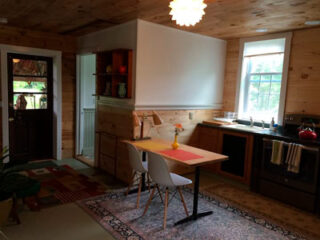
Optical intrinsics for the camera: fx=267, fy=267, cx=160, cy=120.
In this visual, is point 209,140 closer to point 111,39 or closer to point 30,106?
point 111,39

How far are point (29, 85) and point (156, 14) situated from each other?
9.12 ft

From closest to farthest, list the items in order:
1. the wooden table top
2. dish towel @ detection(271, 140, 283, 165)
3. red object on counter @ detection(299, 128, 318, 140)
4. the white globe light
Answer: the white globe light → the wooden table top → red object on counter @ detection(299, 128, 318, 140) → dish towel @ detection(271, 140, 283, 165)

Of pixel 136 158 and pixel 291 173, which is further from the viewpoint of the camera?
pixel 291 173

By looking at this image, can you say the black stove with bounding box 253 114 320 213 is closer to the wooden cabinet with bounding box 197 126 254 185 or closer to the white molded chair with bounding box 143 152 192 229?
the wooden cabinet with bounding box 197 126 254 185

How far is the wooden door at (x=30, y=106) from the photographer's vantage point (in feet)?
15.0

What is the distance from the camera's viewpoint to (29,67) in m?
4.71

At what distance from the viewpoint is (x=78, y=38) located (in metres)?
4.98

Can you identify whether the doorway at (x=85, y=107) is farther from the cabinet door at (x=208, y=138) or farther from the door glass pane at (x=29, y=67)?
the cabinet door at (x=208, y=138)

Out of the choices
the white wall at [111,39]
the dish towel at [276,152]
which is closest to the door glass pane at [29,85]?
the white wall at [111,39]

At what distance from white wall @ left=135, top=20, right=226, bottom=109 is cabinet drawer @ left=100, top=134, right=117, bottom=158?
86cm

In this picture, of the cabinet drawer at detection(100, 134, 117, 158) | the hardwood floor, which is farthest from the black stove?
the cabinet drawer at detection(100, 134, 117, 158)

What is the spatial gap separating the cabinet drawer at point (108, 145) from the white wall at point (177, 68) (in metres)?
0.86

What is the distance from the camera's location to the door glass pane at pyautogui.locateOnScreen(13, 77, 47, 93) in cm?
459

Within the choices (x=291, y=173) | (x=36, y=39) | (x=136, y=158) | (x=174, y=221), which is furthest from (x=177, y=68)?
(x=36, y=39)
